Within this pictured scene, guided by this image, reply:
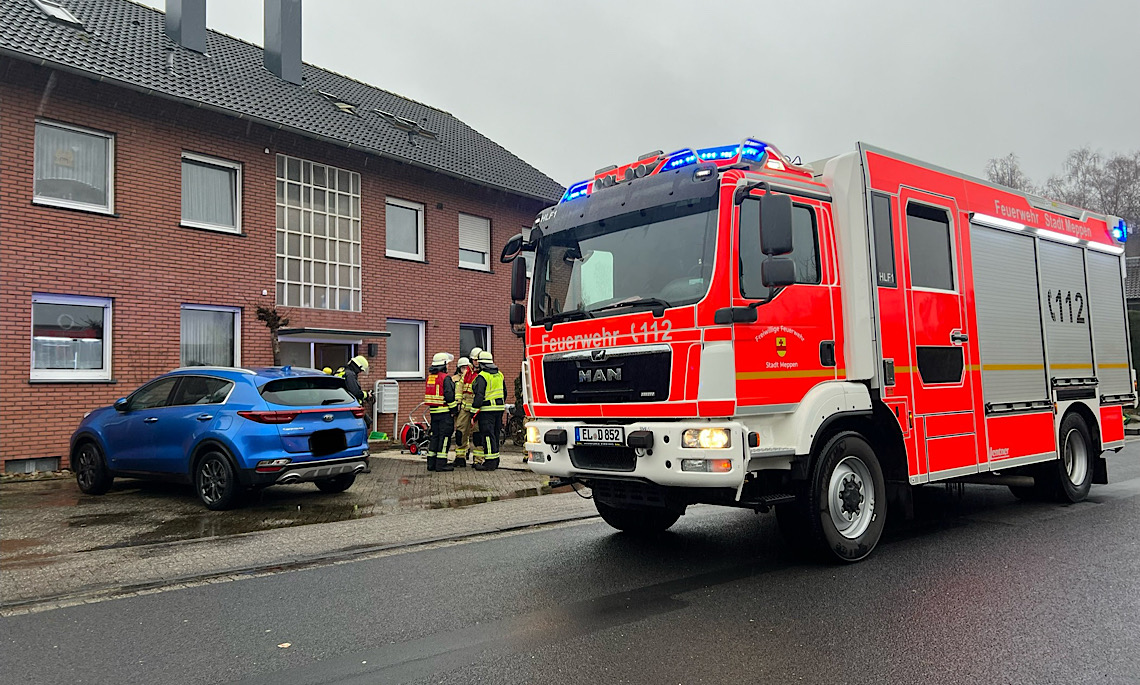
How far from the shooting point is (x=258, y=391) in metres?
8.80

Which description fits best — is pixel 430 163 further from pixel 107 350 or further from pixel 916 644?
pixel 916 644

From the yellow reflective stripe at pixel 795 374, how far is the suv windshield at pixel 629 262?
597 millimetres

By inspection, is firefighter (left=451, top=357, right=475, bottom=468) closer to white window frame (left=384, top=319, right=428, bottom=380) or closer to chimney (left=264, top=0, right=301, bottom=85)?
white window frame (left=384, top=319, right=428, bottom=380)

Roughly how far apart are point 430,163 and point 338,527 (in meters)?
10.8

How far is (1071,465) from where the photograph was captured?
833 centimetres

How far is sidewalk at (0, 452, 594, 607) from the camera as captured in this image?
6180 mm

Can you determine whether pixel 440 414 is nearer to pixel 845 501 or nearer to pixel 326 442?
pixel 326 442

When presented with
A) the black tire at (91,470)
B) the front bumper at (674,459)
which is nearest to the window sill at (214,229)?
the black tire at (91,470)

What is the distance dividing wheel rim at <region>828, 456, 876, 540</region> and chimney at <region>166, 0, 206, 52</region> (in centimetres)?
1502

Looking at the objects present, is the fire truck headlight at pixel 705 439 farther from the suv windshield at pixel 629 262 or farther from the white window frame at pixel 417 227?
the white window frame at pixel 417 227

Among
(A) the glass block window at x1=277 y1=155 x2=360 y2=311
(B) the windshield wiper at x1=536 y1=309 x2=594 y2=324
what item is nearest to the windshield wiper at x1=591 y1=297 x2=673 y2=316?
(B) the windshield wiper at x1=536 y1=309 x2=594 y2=324

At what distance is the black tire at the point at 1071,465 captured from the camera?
808 centimetres

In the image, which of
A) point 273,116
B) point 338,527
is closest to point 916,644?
point 338,527

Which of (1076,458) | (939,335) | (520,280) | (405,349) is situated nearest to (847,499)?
(939,335)
